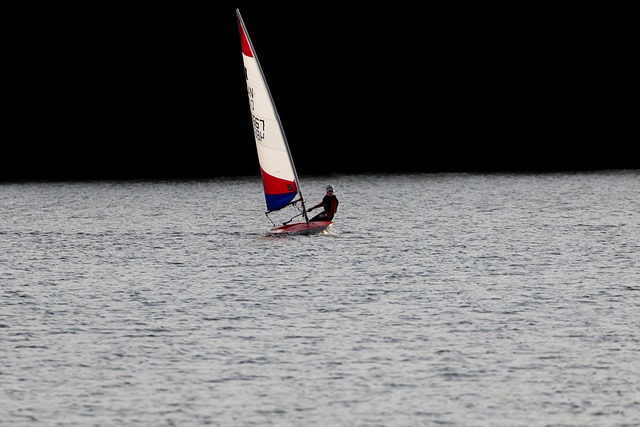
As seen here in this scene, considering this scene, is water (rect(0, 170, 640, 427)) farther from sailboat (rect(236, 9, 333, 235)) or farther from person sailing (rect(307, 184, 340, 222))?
sailboat (rect(236, 9, 333, 235))

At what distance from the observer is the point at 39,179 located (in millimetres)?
131875

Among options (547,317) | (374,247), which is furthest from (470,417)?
(374,247)

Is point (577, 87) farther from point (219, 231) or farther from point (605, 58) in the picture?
point (219, 231)

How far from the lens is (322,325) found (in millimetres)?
26984

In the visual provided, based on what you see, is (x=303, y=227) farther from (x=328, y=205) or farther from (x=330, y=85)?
(x=330, y=85)

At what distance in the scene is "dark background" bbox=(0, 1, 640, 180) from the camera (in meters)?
155

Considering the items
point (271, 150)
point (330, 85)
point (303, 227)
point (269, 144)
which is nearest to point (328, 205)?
point (303, 227)

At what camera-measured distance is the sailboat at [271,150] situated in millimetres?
47500

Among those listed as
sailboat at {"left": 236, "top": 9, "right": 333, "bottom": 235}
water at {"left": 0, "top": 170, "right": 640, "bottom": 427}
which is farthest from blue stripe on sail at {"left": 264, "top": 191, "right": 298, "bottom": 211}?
water at {"left": 0, "top": 170, "right": 640, "bottom": 427}

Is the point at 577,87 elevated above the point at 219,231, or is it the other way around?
the point at 577,87

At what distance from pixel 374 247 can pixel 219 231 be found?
40.4ft

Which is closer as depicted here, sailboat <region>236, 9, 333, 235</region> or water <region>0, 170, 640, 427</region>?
water <region>0, 170, 640, 427</region>

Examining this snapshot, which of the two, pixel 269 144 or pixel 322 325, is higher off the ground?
pixel 269 144

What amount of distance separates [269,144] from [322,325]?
21.8 m
